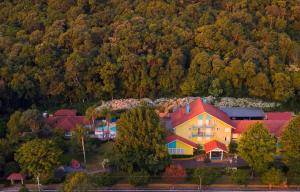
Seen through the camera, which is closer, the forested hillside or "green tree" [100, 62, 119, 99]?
the forested hillside

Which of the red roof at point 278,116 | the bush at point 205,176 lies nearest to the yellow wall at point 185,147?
the bush at point 205,176

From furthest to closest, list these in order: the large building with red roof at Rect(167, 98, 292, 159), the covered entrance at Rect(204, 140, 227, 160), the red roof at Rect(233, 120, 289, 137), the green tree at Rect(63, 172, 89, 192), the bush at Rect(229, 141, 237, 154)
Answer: the red roof at Rect(233, 120, 289, 137), the bush at Rect(229, 141, 237, 154), the large building with red roof at Rect(167, 98, 292, 159), the covered entrance at Rect(204, 140, 227, 160), the green tree at Rect(63, 172, 89, 192)

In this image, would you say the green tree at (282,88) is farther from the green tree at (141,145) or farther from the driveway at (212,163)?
the green tree at (141,145)

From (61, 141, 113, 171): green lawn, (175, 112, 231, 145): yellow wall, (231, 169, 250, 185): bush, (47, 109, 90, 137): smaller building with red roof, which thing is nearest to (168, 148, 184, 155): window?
(175, 112, 231, 145): yellow wall

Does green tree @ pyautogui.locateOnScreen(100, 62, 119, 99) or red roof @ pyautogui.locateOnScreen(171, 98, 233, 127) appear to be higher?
green tree @ pyautogui.locateOnScreen(100, 62, 119, 99)

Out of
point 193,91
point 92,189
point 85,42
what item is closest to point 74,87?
point 85,42

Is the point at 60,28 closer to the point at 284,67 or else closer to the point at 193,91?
the point at 193,91

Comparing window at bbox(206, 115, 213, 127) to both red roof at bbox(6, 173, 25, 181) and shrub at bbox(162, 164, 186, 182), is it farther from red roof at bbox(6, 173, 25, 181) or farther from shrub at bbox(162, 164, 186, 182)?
red roof at bbox(6, 173, 25, 181)
